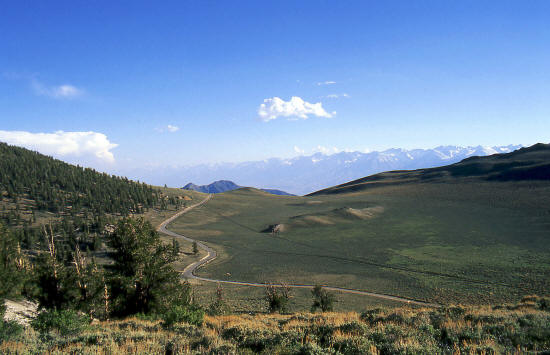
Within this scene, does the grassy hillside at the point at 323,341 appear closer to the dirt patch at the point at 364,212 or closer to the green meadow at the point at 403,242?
the green meadow at the point at 403,242

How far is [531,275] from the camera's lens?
40531 millimetres

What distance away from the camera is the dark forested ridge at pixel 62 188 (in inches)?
3396

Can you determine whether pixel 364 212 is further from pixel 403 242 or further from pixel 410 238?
pixel 403 242

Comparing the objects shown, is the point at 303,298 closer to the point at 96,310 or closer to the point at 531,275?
the point at 96,310

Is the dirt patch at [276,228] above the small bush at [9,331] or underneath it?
underneath

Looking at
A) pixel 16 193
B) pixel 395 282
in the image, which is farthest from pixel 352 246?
pixel 16 193

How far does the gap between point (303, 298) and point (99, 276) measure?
24550 mm

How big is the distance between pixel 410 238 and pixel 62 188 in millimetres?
112977

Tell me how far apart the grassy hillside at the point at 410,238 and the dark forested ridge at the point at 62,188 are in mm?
24292

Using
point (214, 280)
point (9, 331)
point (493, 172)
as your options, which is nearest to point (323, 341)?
point (9, 331)

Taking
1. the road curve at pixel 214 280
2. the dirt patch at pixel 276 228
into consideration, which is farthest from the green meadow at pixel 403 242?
the road curve at pixel 214 280

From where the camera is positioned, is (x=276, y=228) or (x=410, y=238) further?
(x=276, y=228)

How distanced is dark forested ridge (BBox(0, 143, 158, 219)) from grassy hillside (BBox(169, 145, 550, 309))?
2429 cm

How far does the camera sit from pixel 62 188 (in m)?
101
